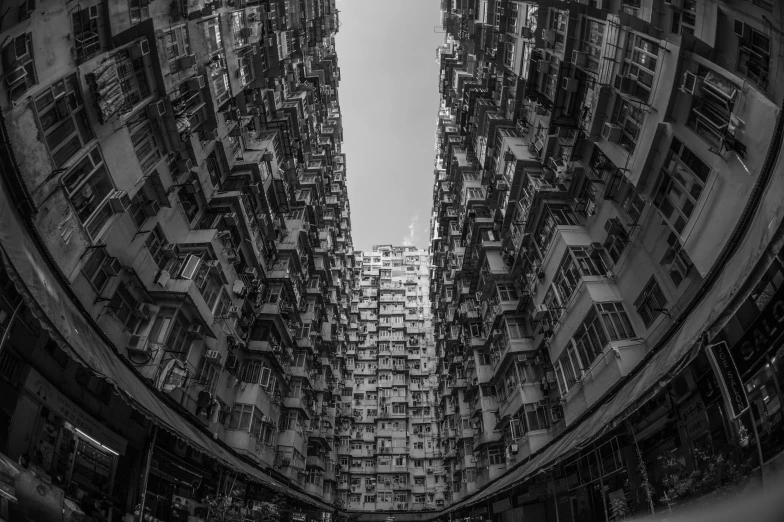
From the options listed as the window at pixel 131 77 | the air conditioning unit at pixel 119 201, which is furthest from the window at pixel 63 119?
the window at pixel 131 77

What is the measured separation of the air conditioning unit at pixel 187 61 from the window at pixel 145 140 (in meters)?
2.88

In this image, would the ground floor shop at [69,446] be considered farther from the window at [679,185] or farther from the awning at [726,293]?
the window at [679,185]

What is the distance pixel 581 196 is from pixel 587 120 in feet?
11.7

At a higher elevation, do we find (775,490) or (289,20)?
(289,20)

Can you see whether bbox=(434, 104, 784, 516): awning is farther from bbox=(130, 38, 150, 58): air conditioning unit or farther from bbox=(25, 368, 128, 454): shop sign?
bbox=(130, 38, 150, 58): air conditioning unit

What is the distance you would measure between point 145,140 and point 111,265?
5.20m

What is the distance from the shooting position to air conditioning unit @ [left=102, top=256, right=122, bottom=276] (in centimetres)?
1241

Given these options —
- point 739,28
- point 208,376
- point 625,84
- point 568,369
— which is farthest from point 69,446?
point 625,84

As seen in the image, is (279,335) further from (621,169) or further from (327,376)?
(621,169)

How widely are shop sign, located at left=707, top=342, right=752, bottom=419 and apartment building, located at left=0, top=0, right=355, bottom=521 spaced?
13025 mm

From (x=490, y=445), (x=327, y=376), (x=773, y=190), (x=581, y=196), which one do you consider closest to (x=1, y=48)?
(x=773, y=190)

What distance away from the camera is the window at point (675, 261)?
470 inches

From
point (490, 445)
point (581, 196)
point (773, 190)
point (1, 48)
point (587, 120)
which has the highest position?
point (587, 120)

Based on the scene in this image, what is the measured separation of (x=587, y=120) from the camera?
1591 cm
